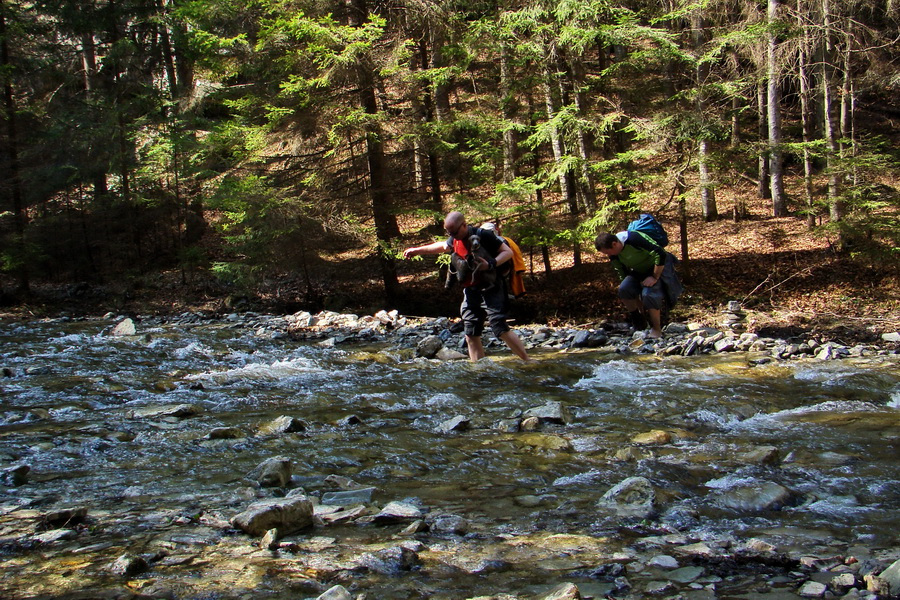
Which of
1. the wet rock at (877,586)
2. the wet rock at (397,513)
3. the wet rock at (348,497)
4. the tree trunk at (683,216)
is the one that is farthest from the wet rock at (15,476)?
the tree trunk at (683,216)

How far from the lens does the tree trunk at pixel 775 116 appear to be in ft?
49.1

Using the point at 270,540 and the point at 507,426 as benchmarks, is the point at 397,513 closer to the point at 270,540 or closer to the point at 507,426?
the point at 270,540

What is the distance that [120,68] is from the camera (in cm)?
2542

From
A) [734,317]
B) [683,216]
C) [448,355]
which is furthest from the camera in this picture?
[683,216]

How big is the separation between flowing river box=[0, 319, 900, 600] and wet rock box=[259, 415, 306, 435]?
0.10 meters

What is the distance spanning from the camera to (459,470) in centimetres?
505

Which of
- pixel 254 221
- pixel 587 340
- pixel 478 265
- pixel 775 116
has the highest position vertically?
pixel 775 116

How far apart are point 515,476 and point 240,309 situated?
14815mm

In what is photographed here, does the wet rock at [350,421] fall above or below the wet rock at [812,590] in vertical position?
below

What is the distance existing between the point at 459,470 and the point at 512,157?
1391cm

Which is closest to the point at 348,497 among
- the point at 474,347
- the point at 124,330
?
the point at 474,347

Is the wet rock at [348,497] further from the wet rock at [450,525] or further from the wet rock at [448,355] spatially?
the wet rock at [448,355]

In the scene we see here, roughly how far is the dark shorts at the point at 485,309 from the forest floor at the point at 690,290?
5.17 metres

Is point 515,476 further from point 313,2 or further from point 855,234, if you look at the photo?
point 313,2
